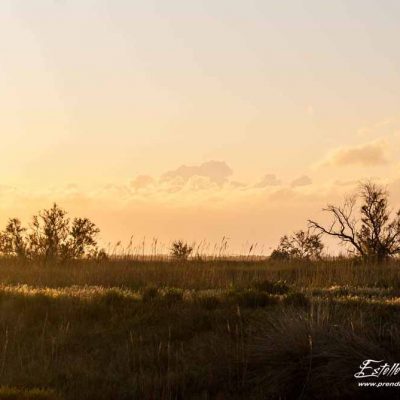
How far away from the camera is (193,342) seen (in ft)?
43.4

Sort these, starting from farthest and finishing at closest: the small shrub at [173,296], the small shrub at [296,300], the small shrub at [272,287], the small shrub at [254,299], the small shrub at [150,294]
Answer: the small shrub at [272,287]
the small shrub at [150,294]
the small shrub at [173,296]
the small shrub at [254,299]
the small shrub at [296,300]

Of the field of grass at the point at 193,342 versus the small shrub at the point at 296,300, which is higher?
the small shrub at the point at 296,300

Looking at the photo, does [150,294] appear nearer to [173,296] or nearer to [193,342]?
[173,296]

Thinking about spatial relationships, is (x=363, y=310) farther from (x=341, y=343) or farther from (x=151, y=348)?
(x=151, y=348)

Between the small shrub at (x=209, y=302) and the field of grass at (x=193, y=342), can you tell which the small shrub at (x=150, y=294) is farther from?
the small shrub at (x=209, y=302)

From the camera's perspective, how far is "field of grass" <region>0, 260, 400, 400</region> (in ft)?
36.5

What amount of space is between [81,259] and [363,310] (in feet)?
65.2

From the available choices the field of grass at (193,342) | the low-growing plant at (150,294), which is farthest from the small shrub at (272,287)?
the low-growing plant at (150,294)

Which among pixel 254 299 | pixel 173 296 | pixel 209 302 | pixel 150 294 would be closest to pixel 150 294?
pixel 150 294

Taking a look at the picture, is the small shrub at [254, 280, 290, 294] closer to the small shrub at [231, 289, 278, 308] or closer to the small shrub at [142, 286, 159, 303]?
the small shrub at [231, 289, 278, 308]

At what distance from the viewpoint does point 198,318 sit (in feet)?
47.0

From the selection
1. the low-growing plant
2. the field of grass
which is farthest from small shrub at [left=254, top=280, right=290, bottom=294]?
the low-growing plant

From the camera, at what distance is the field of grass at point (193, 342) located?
11125mm

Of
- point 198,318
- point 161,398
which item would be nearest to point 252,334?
point 198,318
